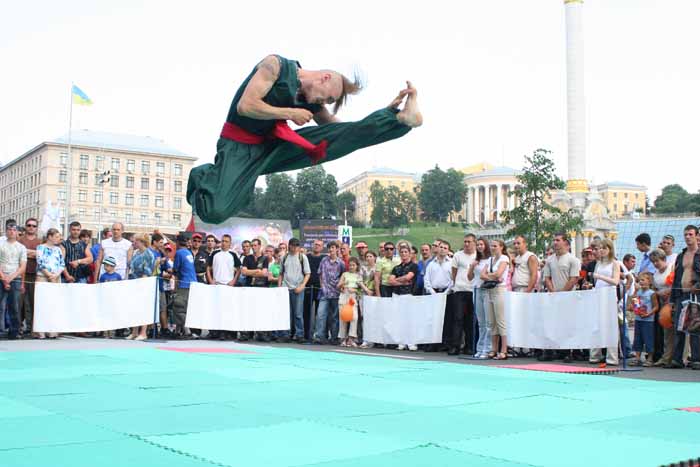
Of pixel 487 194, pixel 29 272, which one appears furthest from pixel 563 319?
pixel 487 194

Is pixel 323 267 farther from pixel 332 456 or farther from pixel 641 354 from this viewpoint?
pixel 332 456

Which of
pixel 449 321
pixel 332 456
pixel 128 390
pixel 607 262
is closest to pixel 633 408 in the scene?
pixel 332 456

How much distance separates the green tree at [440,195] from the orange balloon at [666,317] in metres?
124

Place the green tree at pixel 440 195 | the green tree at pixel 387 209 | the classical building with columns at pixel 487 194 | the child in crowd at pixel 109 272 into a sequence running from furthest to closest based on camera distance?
the classical building with columns at pixel 487 194 < the green tree at pixel 440 195 < the green tree at pixel 387 209 < the child in crowd at pixel 109 272

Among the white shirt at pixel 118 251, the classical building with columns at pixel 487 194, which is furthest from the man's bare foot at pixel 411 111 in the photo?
the classical building with columns at pixel 487 194

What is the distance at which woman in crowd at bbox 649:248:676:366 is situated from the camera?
10.6m

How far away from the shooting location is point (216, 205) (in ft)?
16.8

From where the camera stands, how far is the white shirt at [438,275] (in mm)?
13484

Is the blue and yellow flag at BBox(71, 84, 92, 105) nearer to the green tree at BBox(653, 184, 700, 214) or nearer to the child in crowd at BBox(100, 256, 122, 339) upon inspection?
the child in crowd at BBox(100, 256, 122, 339)

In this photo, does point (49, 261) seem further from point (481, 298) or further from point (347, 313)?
point (481, 298)

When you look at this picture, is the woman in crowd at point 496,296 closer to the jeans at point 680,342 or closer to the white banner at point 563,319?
the white banner at point 563,319

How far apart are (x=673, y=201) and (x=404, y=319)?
13793cm

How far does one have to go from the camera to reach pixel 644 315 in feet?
36.1

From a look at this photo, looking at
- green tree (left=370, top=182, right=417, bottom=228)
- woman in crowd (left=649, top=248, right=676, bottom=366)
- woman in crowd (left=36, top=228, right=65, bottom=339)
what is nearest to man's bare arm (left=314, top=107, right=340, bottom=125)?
woman in crowd (left=649, top=248, right=676, bottom=366)
